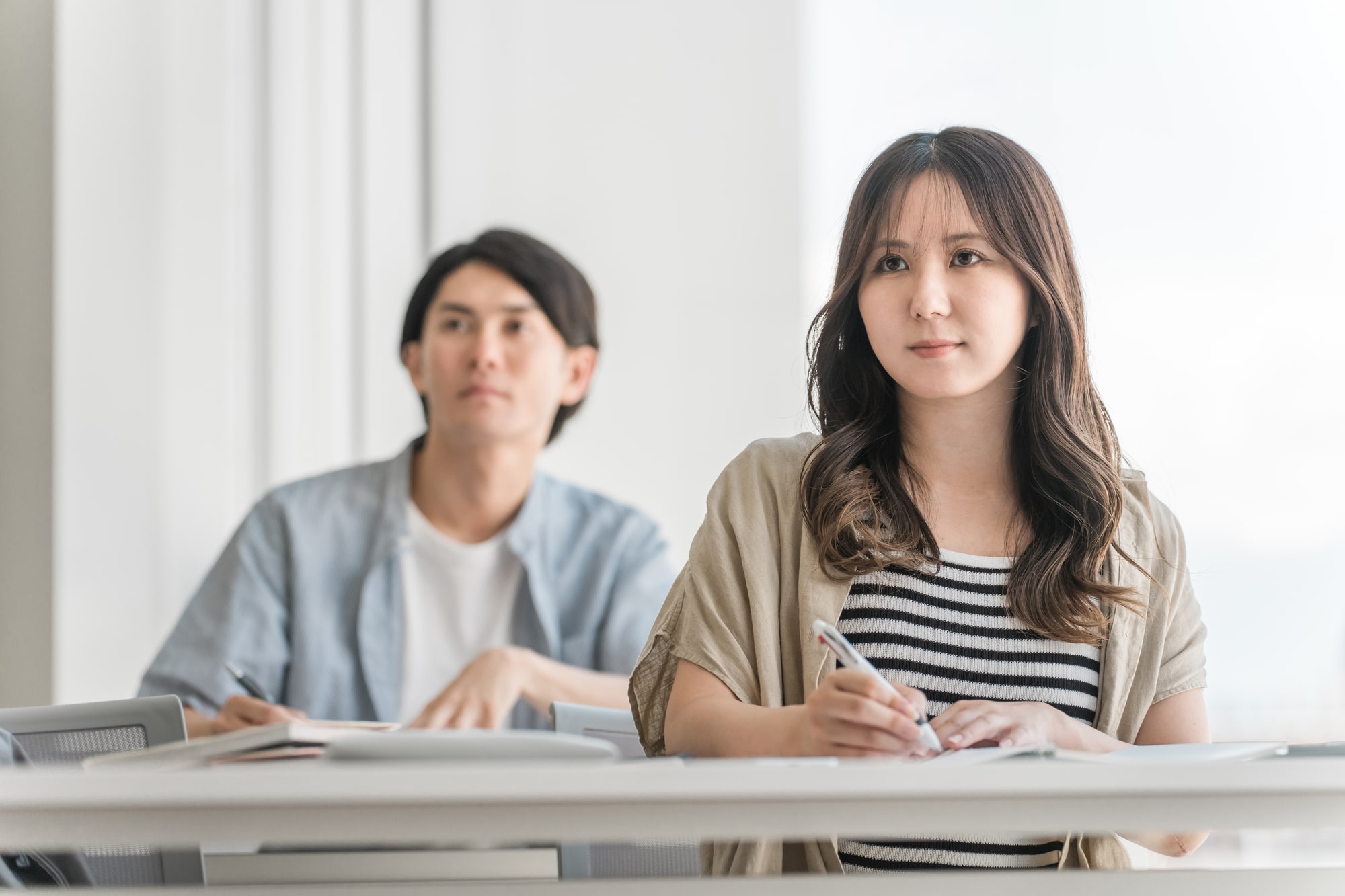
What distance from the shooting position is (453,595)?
1.86 m

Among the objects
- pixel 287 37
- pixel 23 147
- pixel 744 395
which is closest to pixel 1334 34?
pixel 744 395

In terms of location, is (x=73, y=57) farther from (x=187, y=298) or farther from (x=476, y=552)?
(x=476, y=552)

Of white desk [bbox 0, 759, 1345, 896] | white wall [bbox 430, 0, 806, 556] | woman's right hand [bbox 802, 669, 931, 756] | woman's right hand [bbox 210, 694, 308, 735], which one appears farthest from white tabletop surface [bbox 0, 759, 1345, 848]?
white wall [bbox 430, 0, 806, 556]

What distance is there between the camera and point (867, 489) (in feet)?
3.16

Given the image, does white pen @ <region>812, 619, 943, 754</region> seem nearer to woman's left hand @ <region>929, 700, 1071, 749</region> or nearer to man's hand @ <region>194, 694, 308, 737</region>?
woman's left hand @ <region>929, 700, 1071, 749</region>

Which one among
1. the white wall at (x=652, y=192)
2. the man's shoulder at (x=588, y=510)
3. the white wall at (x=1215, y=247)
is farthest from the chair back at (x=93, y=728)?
the white wall at (x=652, y=192)

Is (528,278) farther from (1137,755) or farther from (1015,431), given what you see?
(1137,755)

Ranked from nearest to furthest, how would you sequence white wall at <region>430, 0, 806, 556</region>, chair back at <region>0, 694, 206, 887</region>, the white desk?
the white desk < chair back at <region>0, 694, 206, 887</region> < white wall at <region>430, 0, 806, 556</region>

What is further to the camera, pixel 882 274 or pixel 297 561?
pixel 297 561

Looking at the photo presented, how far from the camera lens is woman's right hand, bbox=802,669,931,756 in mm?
667

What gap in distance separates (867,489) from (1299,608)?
4.79ft

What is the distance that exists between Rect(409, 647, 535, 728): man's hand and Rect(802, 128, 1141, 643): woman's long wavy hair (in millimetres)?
737

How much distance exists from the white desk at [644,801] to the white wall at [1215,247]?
1545 mm

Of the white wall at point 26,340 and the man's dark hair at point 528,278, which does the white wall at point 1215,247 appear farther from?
the white wall at point 26,340
